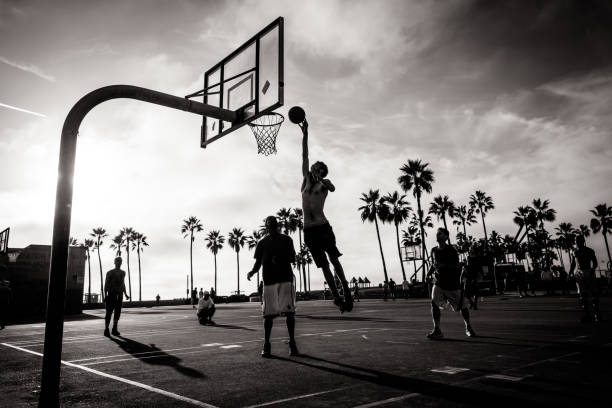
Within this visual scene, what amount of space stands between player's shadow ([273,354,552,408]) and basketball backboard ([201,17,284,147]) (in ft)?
16.9

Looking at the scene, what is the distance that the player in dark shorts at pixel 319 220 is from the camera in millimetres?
5902

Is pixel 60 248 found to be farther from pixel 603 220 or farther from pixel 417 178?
pixel 603 220

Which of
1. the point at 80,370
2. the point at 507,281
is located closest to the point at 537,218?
the point at 507,281

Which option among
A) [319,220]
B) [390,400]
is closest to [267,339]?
[319,220]

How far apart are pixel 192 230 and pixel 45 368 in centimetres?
7439

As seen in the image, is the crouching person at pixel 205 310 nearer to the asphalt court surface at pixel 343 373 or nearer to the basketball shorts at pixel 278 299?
the asphalt court surface at pixel 343 373

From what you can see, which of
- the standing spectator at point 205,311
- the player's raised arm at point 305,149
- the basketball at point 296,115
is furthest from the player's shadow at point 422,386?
the standing spectator at point 205,311

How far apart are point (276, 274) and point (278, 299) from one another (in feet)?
1.43

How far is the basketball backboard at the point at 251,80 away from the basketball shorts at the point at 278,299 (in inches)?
145

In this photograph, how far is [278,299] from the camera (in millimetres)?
6895

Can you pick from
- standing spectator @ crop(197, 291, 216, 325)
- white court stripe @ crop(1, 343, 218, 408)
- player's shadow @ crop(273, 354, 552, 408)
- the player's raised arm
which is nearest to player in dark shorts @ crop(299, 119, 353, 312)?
the player's raised arm

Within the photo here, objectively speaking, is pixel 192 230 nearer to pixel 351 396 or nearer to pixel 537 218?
pixel 537 218

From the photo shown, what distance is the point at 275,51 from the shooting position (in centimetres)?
841

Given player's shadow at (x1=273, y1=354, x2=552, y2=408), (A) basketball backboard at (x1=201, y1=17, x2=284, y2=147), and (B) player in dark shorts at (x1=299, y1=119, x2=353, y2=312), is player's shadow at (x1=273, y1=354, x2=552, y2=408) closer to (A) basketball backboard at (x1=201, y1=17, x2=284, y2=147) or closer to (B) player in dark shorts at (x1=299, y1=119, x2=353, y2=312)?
(B) player in dark shorts at (x1=299, y1=119, x2=353, y2=312)
